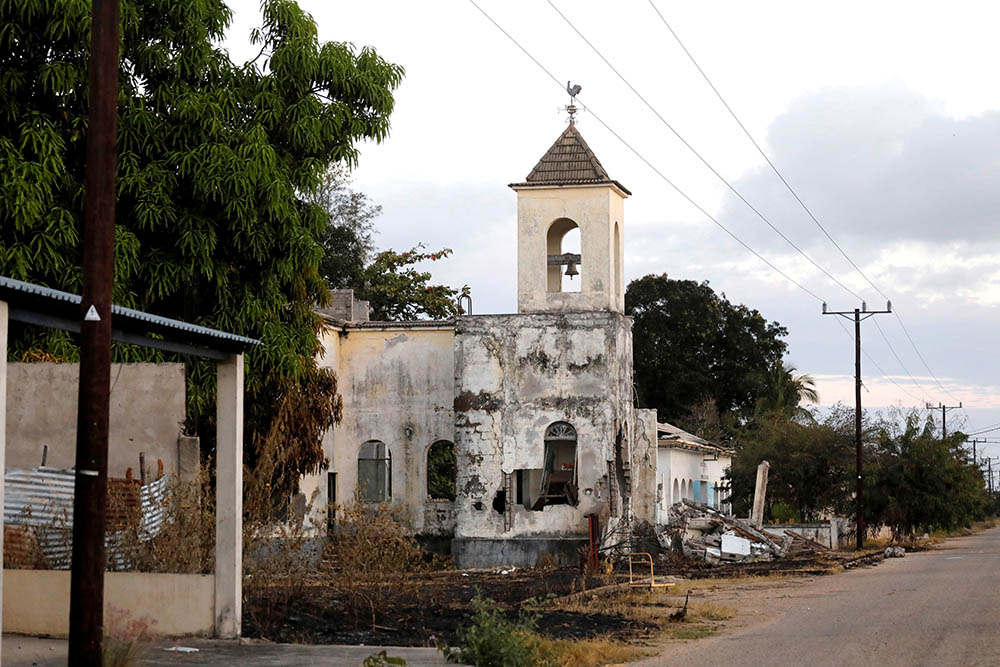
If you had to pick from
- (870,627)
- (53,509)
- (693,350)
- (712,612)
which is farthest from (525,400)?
(693,350)

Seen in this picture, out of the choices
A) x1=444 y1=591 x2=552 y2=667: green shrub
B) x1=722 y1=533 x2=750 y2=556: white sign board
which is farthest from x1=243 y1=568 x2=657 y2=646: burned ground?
x1=722 y1=533 x2=750 y2=556: white sign board

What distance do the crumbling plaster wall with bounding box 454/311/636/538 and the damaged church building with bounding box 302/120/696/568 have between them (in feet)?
0.09

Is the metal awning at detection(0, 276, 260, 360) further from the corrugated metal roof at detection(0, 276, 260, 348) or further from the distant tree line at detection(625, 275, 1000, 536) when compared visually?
the distant tree line at detection(625, 275, 1000, 536)

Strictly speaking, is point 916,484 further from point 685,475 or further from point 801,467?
point 685,475

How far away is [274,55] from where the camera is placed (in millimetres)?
23906

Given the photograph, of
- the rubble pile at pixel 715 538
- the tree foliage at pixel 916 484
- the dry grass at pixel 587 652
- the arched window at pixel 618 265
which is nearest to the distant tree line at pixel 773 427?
the tree foliage at pixel 916 484

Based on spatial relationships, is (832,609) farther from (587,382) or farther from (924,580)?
(587,382)

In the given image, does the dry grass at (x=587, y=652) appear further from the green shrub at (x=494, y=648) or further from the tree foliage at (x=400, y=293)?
the tree foliage at (x=400, y=293)

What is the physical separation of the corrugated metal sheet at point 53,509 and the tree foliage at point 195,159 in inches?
168

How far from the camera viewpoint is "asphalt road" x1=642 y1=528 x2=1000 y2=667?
1524 centimetres

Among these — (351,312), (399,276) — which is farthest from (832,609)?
(399,276)

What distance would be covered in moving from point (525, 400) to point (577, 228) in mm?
5000

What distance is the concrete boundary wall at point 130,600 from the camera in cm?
1483

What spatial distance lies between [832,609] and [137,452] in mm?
11833
